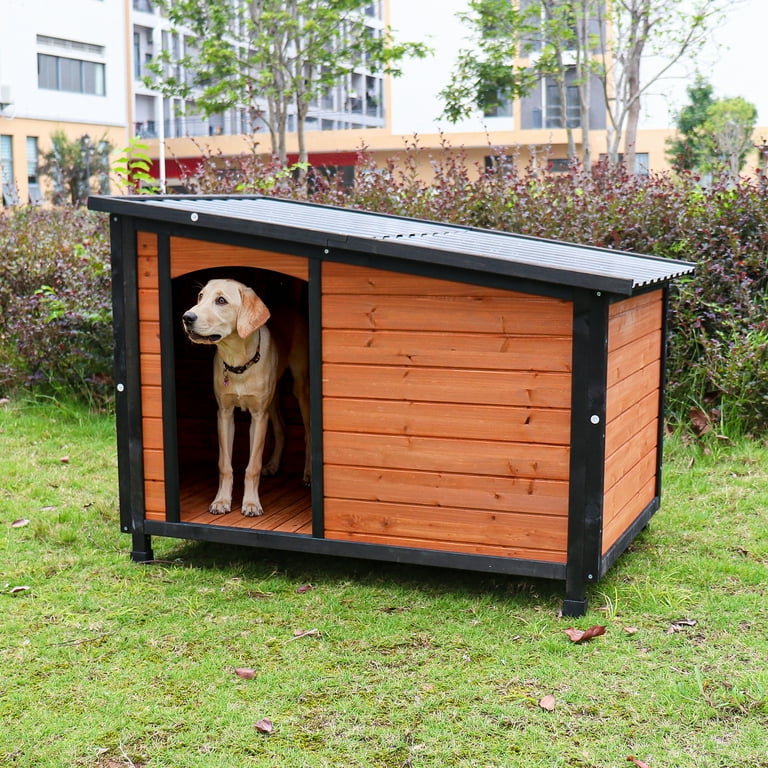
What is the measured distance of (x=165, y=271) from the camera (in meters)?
5.39

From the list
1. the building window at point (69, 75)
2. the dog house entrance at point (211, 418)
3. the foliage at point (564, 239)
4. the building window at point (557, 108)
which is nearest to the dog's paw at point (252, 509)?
the dog house entrance at point (211, 418)

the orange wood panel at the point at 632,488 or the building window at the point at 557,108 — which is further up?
the building window at the point at 557,108

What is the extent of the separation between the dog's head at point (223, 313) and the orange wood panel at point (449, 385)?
1.82ft

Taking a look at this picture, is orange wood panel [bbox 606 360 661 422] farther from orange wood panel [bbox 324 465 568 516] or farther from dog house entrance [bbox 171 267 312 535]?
dog house entrance [bbox 171 267 312 535]

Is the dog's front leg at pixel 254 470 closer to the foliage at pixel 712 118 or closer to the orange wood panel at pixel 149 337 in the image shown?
the orange wood panel at pixel 149 337

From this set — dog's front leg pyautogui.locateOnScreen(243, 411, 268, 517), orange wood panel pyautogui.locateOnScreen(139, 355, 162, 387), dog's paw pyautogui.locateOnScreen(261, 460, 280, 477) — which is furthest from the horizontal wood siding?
dog's paw pyautogui.locateOnScreen(261, 460, 280, 477)

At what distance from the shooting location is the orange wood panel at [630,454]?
4.93 m

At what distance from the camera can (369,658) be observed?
443 centimetres

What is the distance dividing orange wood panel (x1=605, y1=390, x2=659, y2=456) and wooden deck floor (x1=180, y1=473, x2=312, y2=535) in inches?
64.5

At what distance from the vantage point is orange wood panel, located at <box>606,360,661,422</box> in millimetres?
4895

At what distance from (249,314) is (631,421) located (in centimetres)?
211

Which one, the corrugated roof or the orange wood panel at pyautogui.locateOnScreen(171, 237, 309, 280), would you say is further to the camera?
the orange wood panel at pyautogui.locateOnScreen(171, 237, 309, 280)

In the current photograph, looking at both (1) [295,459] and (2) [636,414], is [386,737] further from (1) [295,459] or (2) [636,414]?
(1) [295,459]

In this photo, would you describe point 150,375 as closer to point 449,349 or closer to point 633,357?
point 449,349
